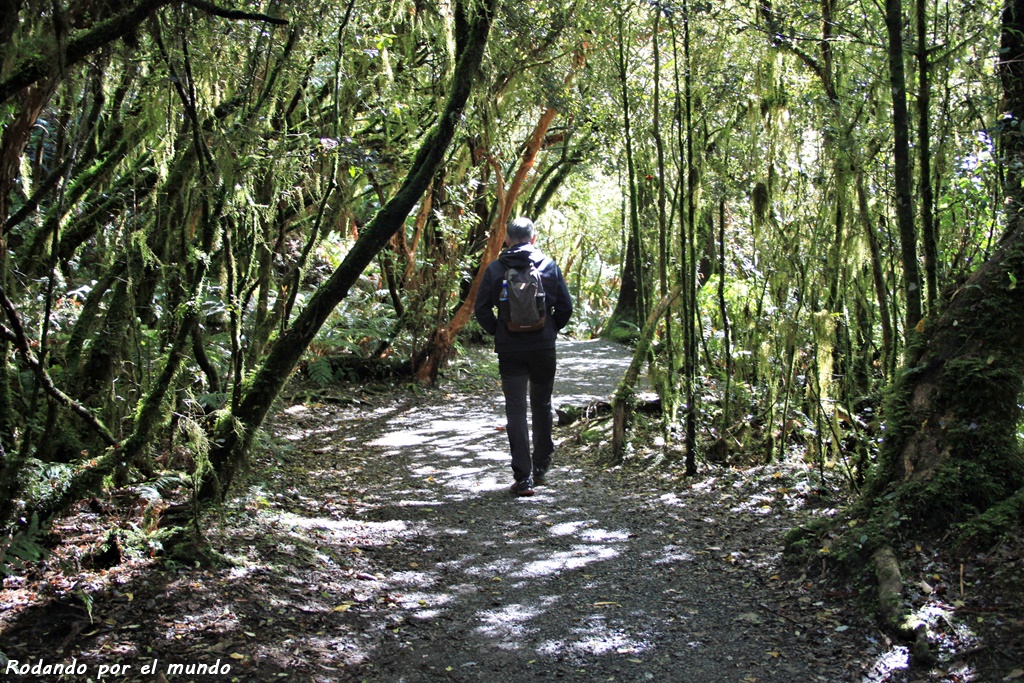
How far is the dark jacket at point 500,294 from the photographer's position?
684 cm

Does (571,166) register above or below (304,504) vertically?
above

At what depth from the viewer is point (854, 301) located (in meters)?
7.48

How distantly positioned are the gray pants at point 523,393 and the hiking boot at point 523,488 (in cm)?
4

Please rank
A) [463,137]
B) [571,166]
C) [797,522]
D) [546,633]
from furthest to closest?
[571,166] < [463,137] < [797,522] < [546,633]

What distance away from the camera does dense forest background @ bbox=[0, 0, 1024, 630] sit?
4578 mm

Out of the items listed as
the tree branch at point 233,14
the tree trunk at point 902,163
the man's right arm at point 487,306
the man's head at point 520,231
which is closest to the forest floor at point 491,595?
the man's right arm at point 487,306

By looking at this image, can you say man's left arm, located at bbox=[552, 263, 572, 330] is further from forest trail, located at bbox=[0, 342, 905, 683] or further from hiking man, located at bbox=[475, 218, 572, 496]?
forest trail, located at bbox=[0, 342, 905, 683]

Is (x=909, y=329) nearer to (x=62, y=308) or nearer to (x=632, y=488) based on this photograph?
(x=632, y=488)

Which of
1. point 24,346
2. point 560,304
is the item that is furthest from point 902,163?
point 24,346

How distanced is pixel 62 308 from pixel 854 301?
22.3 ft

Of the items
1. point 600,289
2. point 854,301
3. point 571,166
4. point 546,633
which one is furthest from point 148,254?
point 600,289

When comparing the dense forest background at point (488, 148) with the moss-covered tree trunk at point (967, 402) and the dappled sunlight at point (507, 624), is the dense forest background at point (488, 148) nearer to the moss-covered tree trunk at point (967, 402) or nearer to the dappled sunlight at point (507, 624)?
the moss-covered tree trunk at point (967, 402)

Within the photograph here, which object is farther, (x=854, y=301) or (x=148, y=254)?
(x=854, y=301)

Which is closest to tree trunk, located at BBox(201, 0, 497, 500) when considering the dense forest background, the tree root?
the dense forest background
